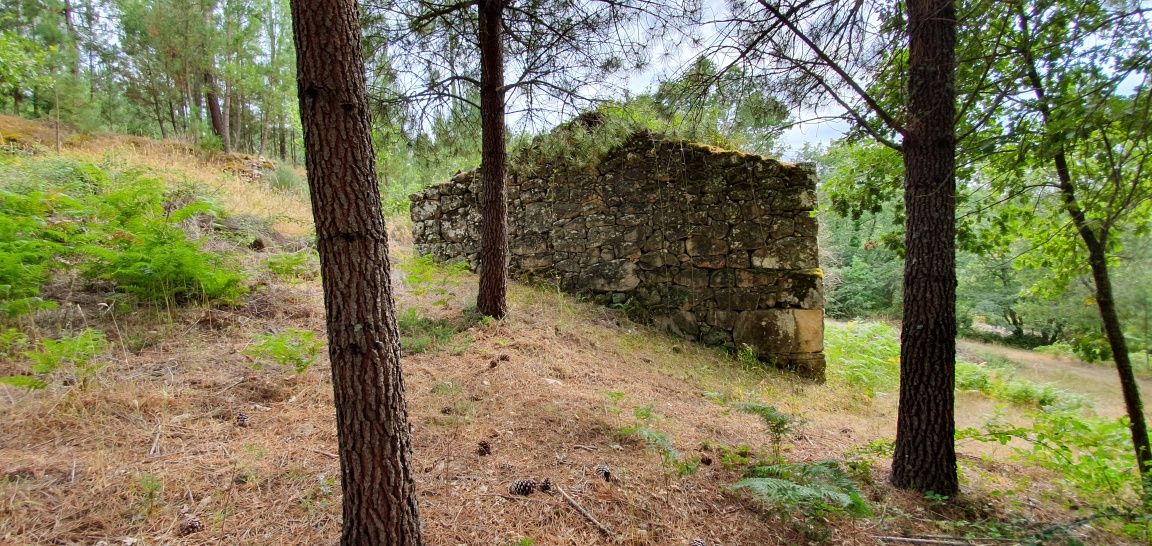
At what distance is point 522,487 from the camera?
2.12 meters

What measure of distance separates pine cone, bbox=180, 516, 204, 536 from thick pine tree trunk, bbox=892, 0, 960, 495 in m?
3.43

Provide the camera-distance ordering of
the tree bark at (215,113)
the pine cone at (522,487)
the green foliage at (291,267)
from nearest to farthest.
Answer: the pine cone at (522,487), the green foliage at (291,267), the tree bark at (215,113)

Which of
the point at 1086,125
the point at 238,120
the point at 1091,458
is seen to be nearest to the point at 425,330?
the point at 1086,125

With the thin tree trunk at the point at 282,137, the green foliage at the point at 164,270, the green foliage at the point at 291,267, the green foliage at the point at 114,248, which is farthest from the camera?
the thin tree trunk at the point at 282,137

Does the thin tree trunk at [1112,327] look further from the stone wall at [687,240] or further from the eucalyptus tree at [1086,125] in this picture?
the stone wall at [687,240]

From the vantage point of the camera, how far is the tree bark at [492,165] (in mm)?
4449

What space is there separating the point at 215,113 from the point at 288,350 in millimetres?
12865

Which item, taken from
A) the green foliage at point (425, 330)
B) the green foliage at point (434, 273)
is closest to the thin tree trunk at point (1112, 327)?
the green foliage at point (425, 330)

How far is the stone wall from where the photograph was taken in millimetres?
5465

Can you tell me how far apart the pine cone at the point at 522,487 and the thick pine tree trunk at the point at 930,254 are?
215 centimetres

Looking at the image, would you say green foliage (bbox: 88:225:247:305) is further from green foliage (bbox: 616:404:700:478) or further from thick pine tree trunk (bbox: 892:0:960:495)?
thick pine tree trunk (bbox: 892:0:960:495)

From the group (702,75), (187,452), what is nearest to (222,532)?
(187,452)

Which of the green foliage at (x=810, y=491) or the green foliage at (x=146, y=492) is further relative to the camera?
the green foliage at (x=810, y=491)

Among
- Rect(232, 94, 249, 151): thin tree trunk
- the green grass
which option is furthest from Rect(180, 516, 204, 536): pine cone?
Rect(232, 94, 249, 151): thin tree trunk
